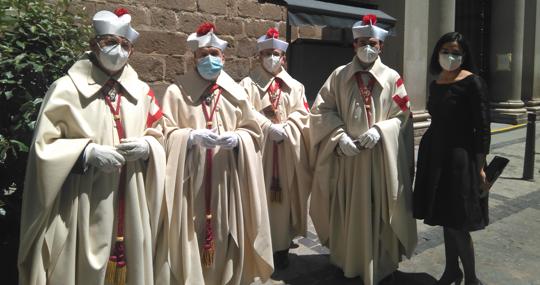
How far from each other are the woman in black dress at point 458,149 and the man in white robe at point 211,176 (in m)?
1.37

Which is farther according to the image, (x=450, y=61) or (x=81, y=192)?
(x=450, y=61)

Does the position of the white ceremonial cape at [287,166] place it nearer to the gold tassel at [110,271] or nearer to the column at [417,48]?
the gold tassel at [110,271]

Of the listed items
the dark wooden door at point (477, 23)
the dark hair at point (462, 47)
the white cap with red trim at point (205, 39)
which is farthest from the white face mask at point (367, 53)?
the dark wooden door at point (477, 23)

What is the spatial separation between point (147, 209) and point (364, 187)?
1761 mm

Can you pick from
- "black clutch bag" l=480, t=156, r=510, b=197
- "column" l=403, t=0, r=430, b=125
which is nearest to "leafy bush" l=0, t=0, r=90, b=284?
"black clutch bag" l=480, t=156, r=510, b=197

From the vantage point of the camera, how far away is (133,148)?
273 centimetres

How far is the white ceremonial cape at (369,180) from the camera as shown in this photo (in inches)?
143

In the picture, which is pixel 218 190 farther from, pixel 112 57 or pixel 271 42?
pixel 271 42

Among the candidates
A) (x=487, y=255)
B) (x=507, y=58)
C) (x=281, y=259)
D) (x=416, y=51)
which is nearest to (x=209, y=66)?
(x=281, y=259)

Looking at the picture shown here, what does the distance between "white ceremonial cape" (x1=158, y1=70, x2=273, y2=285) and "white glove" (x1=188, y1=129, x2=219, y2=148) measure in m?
0.04

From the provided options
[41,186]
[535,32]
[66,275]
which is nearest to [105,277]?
[66,275]

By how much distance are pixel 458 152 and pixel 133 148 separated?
2.36 m

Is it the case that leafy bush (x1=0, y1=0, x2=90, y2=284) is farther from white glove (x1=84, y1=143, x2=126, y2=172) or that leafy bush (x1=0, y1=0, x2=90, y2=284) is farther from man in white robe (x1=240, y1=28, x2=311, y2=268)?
man in white robe (x1=240, y1=28, x2=311, y2=268)

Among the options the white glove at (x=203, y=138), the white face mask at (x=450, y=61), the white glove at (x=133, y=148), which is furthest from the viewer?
the white face mask at (x=450, y=61)
